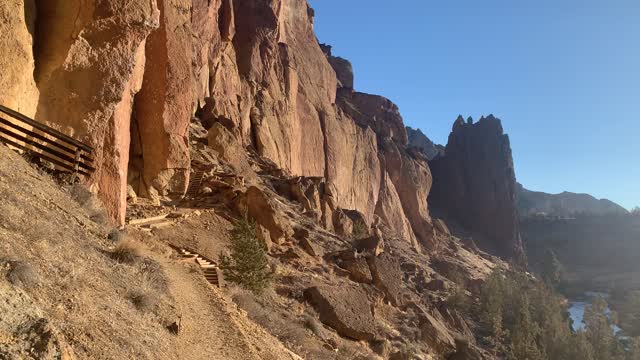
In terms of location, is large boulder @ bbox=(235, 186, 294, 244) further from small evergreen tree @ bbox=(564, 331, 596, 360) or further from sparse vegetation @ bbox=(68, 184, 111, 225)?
small evergreen tree @ bbox=(564, 331, 596, 360)

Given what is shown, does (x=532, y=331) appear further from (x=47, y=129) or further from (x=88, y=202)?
(x=47, y=129)

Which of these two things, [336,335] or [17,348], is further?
[336,335]

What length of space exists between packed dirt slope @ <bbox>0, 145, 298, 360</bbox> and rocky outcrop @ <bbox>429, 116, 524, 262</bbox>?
103 m

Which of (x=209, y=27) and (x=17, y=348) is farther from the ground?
(x=209, y=27)

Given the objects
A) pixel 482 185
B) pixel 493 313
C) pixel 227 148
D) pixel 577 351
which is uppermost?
pixel 482 185

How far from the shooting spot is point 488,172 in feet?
381

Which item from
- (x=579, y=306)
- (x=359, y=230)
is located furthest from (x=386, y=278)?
(x=579, y=306)

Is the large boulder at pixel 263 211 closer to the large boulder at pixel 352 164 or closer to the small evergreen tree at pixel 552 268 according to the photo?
the large boulder at pixel 352 164

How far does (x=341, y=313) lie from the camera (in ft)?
68.7

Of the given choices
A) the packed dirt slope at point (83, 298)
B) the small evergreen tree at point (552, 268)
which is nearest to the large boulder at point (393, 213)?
the small evergreen tree at point (552, 268)

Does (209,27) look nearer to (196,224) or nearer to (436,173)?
(196,224)

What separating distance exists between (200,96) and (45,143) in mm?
30430

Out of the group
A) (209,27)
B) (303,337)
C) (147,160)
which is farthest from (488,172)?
(303,337)

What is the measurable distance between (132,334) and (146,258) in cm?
350
